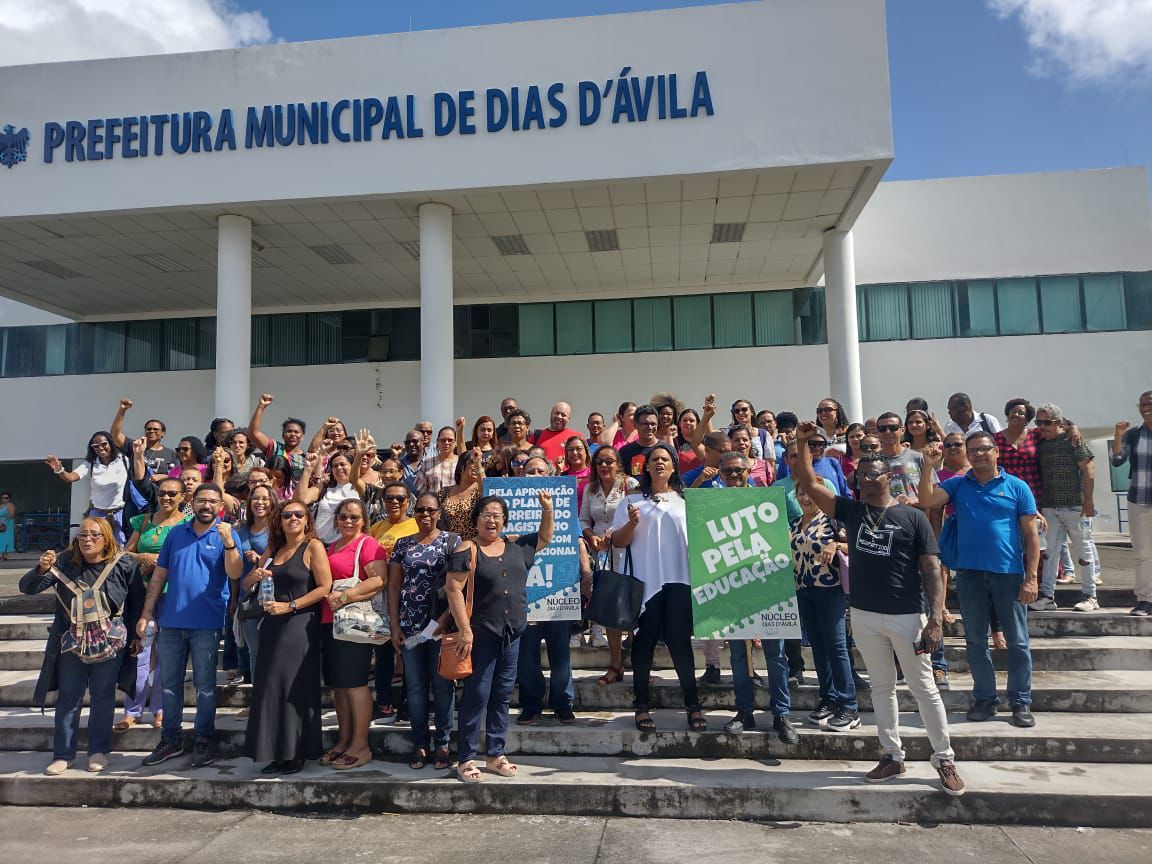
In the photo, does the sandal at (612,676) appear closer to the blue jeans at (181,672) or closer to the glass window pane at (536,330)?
the blue jeans at (181,672)

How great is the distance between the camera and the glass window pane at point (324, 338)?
56.1ft

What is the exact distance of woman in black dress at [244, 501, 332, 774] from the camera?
5.20 m

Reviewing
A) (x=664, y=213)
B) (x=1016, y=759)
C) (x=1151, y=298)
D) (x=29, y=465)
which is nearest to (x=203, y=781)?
(x=1016, y=759)

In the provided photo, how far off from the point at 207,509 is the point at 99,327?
15579 millimetres

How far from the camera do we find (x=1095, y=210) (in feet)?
49.4

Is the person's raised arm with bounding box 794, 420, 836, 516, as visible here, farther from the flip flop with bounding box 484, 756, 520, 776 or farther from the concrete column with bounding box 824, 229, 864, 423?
the concrete column with bounding box 824, 229, 864, 423

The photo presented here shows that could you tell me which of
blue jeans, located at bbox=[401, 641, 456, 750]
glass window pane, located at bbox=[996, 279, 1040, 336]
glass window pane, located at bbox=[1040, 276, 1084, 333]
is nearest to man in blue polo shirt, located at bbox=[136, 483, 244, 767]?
blue jeans, located at bbox=[401, 641, 456, 750]

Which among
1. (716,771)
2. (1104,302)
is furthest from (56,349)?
(1104,302)

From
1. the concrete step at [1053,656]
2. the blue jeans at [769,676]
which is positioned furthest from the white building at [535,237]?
the blue jeans at [769,676]

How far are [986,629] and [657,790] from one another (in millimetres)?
2722

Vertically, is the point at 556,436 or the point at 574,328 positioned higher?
the point at 574,328

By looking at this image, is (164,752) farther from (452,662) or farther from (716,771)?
(716,771)

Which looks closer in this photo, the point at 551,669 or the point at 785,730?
the point at 785,730

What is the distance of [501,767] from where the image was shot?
5008mm
